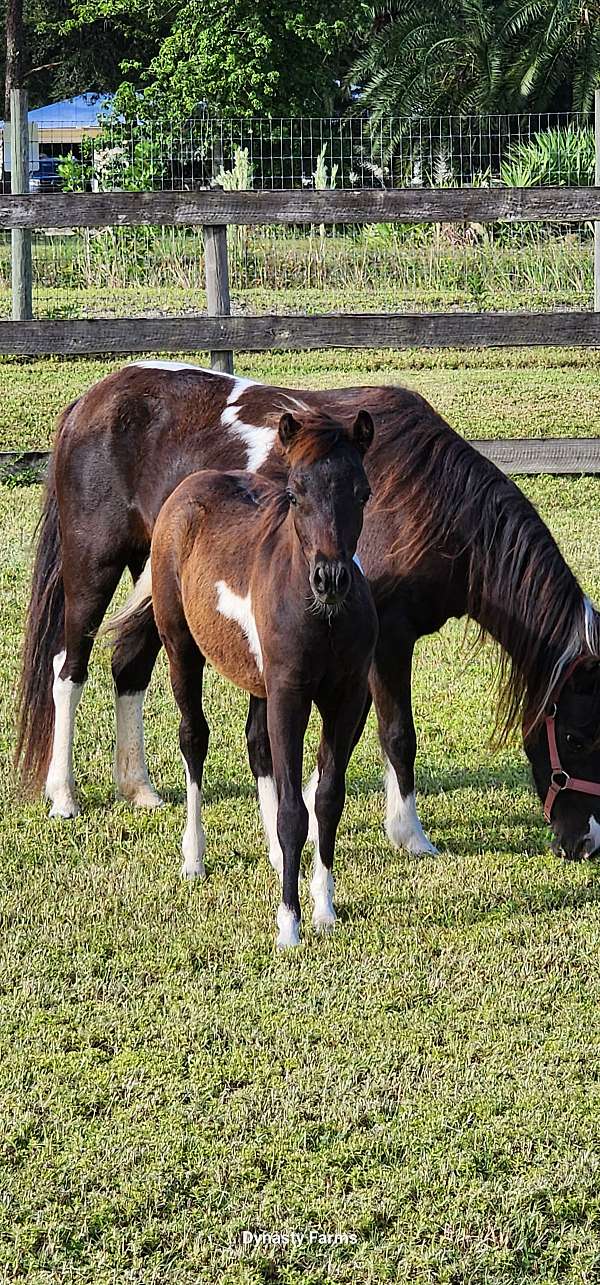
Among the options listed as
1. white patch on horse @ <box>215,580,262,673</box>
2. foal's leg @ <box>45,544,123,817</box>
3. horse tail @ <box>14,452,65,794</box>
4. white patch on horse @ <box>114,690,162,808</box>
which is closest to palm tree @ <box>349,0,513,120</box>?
horse tail @ <box>14,452,65,794</box>

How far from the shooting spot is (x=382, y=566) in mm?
4770

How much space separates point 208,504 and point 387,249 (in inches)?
408

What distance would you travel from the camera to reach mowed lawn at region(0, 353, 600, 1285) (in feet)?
9.48

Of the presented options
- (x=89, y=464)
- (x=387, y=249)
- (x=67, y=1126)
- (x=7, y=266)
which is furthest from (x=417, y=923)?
(x=7, y=266)

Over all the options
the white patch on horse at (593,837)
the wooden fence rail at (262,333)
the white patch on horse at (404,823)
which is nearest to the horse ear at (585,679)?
the white patch on horse at (593,837)

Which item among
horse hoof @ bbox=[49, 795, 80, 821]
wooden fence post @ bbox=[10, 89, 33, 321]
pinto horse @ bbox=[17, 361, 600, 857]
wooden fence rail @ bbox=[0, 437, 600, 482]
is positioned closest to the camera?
pinto horse @ bbox=[17, 361, 600, 857]

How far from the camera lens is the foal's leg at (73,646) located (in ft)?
17.2

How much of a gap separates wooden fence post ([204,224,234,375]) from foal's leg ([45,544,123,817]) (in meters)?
4.77

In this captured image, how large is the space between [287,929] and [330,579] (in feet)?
3.75

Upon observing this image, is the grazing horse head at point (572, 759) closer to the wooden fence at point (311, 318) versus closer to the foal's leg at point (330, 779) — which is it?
the foal's leg at point (330, 779)

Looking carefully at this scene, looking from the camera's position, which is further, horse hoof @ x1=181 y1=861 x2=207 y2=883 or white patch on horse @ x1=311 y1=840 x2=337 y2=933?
horse hoof @ x1=181 y1=861 x2=207 y2=883

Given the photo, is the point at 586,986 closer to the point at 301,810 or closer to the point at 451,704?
the point at 301,810

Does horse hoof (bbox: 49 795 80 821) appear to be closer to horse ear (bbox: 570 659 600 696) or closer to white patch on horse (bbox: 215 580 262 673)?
white patch on horse (bbox: 215 580 262 673)

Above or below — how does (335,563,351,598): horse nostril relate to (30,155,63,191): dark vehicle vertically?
below
